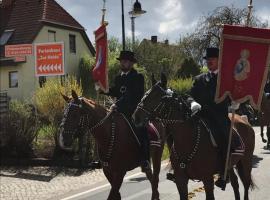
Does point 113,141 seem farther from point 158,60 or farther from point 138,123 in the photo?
point 158,60

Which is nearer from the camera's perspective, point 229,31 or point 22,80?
point 229,31

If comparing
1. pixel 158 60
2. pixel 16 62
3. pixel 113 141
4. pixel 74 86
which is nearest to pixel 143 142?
pixel 113 141

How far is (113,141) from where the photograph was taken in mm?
7500

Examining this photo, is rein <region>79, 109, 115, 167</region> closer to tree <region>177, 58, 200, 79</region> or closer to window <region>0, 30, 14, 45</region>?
tree <region>177, 58, 200, 79</region>

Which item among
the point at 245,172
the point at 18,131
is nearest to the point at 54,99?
the point at 18,131

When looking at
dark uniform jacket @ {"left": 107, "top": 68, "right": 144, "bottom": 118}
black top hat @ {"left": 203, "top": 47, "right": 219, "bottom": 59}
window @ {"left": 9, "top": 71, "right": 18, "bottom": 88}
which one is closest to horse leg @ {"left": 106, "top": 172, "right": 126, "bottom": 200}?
dark uniform jacket @ {"left": 107, "top": 68, "right": 144, "bottom": 118}

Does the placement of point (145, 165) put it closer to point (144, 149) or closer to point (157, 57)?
point (144, 149)

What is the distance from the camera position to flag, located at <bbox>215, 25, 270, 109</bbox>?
6574 millimetres

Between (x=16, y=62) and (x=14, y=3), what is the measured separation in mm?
7000

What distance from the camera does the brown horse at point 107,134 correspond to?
712 cm

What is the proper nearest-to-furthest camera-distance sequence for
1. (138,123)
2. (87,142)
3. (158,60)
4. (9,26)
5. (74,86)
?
1. (138,123)
2. (87,142)
3. (74,86)
4. (9,26)
5. (158,60)

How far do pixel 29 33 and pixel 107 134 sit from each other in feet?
96.7

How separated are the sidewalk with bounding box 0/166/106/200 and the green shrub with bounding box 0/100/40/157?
2.56 feet

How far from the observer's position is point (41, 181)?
12836 millimetres
